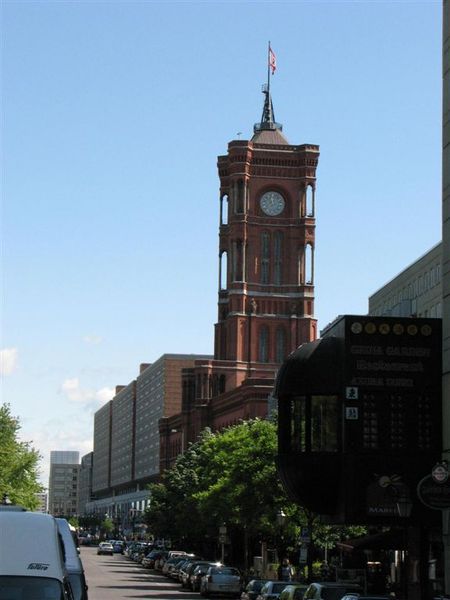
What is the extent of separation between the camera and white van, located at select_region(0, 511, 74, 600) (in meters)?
16.1

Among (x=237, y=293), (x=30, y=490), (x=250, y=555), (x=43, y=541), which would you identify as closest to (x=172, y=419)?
(x=237, y=293)

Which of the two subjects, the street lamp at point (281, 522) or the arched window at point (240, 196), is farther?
the arched window at point (240, 196)

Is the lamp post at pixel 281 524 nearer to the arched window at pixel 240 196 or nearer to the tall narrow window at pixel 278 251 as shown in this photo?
the tall narrow window at pixel 278 251

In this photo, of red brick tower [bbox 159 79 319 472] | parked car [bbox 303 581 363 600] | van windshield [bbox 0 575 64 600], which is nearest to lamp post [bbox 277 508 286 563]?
parked car [bbox 303 581 363 600]

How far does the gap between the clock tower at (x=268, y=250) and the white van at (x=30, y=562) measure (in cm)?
12860

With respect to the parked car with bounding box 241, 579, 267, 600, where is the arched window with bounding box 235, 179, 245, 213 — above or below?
above

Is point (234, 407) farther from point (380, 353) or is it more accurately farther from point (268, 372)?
point (380, 353)

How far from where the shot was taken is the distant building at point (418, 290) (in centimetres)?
8062

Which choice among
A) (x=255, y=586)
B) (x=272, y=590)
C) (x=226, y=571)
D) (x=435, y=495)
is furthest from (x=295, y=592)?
(x=226, y=571)

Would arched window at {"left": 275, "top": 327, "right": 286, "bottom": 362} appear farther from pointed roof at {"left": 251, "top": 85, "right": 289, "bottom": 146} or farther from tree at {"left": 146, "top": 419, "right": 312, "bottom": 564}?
tree at {"left": 146, "top": 419, "right": 312, "bottom": 564}

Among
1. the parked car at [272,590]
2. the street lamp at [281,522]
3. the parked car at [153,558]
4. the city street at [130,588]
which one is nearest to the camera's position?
the parked car at [272,590]

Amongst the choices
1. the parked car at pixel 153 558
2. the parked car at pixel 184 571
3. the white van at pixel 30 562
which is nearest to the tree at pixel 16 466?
the parked car at pixel 153 558

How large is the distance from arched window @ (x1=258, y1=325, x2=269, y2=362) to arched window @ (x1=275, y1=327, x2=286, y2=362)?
112cm

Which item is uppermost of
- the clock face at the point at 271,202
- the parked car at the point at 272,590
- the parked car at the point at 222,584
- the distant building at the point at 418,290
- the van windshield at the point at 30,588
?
the clock face at the point at 271,202
